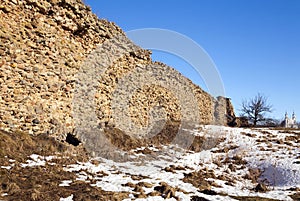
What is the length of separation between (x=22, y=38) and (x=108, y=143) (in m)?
4.90

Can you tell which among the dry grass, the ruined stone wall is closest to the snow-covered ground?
the dry grass

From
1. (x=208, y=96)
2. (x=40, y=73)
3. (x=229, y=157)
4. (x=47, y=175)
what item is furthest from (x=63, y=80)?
(x=208, y=96)

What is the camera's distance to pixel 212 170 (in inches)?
415

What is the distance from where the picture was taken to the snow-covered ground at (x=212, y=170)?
6.97 meters

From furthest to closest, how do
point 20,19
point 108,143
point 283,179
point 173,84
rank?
1. point 173,84
2. point 108,143
3. point 283,179
4. point 20,19

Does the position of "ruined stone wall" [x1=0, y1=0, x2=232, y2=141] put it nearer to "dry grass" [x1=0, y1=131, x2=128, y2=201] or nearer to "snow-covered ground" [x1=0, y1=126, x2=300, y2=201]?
"dry grass" [x1=0, y1=131, x2=128, y2=201]

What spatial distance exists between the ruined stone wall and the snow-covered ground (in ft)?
5.44

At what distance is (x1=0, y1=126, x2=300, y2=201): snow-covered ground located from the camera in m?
6.97

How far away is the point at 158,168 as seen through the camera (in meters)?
9.71

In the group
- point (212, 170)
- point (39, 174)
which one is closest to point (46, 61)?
point (39, 174)

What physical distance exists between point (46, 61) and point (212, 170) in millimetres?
7263

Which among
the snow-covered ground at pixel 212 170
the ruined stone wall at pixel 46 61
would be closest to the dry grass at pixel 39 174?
the snow-covered ground at pixel 212 170

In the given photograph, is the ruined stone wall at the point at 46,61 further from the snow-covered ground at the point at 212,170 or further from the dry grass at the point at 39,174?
the snow-covered ground at the point at 212,170

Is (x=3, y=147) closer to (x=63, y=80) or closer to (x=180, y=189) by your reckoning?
(x=63, y=80)
